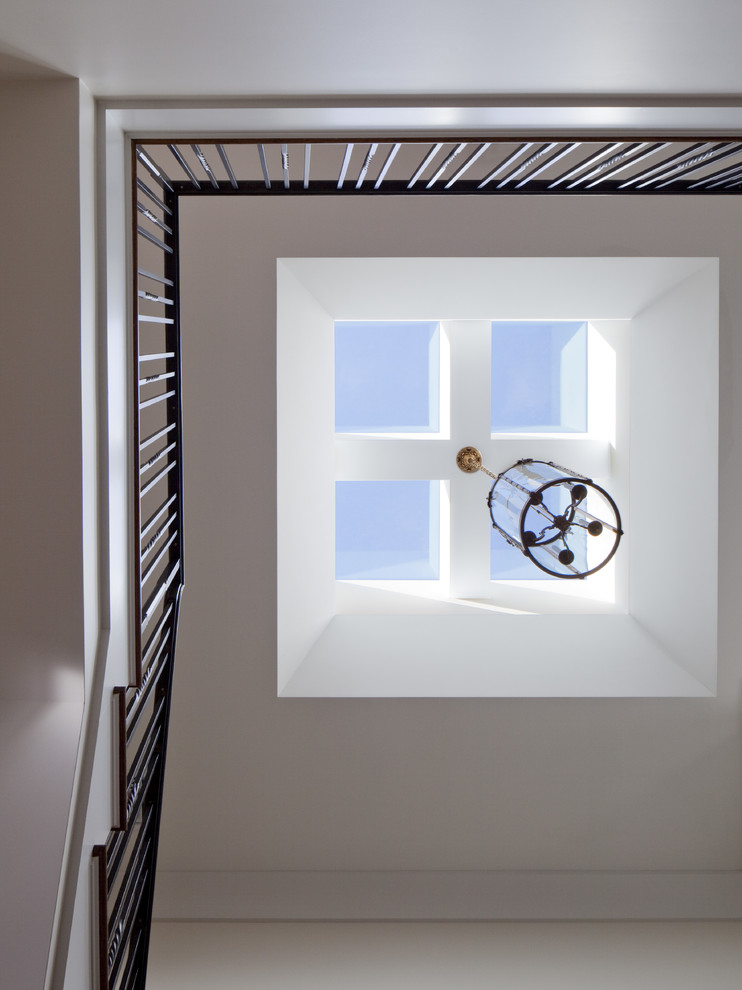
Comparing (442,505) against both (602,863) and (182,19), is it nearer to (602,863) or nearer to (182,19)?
(602,863)

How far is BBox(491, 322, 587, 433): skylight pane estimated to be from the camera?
15.0ft

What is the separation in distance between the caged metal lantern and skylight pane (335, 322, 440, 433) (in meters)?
0.55

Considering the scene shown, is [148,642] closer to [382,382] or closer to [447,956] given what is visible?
[447,956]

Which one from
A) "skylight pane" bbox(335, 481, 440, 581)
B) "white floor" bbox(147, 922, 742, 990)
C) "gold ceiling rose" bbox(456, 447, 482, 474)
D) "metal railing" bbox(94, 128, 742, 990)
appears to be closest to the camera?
"metal railing" bbox(94, 128, 742, 990)

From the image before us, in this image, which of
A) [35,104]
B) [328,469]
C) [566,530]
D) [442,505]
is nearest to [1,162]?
[35,104]

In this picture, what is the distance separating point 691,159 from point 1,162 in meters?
1.31

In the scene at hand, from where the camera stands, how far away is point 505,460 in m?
4.31

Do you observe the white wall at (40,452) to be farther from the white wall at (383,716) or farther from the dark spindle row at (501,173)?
the white wall at (383,716)

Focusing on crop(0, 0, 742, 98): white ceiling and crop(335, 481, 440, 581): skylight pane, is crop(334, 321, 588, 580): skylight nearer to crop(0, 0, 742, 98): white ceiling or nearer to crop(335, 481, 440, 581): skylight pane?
crop(335, 481, 440, 581): skylight pane

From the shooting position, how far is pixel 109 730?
1371 millimetres

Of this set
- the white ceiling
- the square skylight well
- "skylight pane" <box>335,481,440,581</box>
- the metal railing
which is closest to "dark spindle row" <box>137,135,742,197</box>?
the metal railing

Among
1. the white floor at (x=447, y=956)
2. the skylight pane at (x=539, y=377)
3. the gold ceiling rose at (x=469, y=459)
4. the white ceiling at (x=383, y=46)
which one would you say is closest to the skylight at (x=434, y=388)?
the skylight pane at (x=539, y=377)

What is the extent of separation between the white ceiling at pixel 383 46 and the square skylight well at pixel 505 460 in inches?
76.8

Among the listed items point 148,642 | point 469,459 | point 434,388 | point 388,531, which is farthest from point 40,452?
point 388,531
